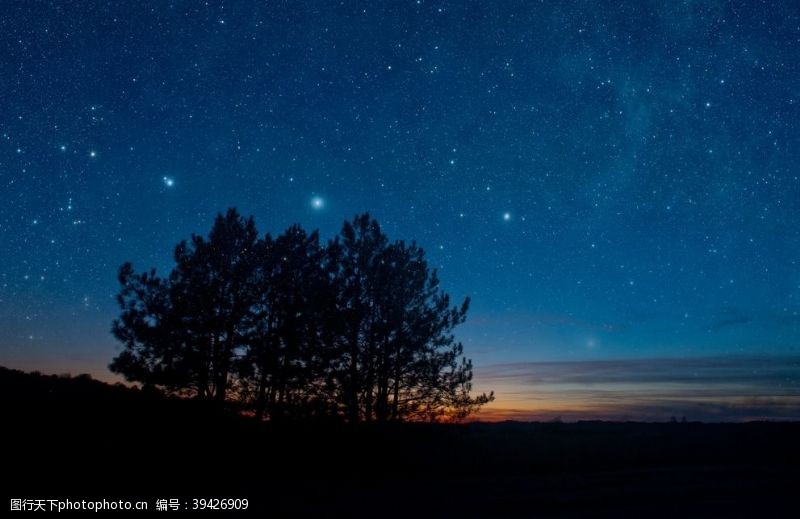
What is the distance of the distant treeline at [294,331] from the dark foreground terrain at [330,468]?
74.5 inches

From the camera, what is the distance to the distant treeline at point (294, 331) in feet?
66.8

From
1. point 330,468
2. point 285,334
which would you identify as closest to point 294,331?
point 285,334

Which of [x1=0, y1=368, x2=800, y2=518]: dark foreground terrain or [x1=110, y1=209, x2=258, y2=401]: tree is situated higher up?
[x1=110, y1=209, x2=258, y2=401]: tree

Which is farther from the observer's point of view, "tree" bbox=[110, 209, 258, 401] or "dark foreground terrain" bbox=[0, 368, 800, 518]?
"tree" bbox=[110, 209, 258, 401]

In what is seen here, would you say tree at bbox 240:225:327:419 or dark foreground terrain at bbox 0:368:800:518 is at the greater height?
tree at bbox 240:225:327:419

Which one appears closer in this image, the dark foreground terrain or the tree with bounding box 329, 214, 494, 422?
the dark foreground terrain

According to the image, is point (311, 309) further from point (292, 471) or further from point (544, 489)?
point (544, 489)

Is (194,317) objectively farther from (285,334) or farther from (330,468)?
(330,468)

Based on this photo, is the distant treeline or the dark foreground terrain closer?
the dark foreground terrain

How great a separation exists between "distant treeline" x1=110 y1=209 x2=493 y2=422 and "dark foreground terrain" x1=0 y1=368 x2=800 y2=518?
189cm

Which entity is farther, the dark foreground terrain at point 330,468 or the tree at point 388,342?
the tree at point 388,342

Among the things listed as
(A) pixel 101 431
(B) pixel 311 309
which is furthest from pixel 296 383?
(A) pixel 101 431

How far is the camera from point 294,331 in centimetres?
2158

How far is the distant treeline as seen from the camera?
20.4 meters
